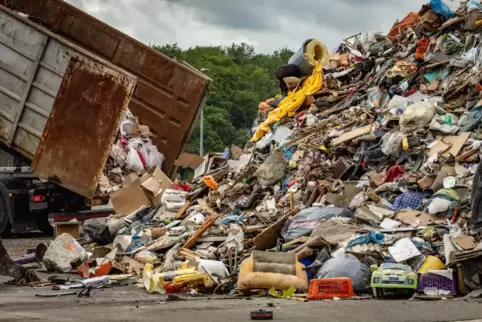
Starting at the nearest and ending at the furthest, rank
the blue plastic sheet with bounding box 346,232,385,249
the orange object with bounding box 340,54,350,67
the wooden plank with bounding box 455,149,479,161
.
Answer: the blue plastic sheet with bounding box 346,232,385,249 → the wooden plank with bounding box 455,149,479,161 → the orange object with bounding box 340,54,350,67

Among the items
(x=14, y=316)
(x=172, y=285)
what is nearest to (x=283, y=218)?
(x=172, y=285)

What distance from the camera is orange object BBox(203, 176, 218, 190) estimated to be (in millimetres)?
12469

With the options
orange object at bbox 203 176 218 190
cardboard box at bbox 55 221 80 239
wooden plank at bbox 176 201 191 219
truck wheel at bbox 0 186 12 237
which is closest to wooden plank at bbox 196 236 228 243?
wooden plank at bbox 176 201 191 219

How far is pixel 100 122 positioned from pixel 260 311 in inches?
226

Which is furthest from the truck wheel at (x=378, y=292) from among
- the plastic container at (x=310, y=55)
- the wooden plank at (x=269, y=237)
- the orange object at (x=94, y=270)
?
the plastic container at (x=310, y=55)

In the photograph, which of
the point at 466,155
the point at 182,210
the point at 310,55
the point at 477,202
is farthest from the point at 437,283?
the point at 310,55

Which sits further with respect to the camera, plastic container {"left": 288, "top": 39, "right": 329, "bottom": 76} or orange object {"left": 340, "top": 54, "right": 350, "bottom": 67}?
plastic container {"left": 288, "top": 39, "right": 329, "bottom": 76}

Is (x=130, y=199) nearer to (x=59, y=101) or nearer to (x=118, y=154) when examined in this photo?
(x=118, y=154)

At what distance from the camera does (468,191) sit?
9070mm

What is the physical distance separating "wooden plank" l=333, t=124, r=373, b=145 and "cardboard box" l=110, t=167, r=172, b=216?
266 cm

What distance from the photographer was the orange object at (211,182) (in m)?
12.5

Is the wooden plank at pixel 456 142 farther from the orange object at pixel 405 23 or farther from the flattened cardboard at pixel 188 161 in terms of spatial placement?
the flattened cardboard at pixel 188 161

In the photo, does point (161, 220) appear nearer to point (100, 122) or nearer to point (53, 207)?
point (100, 122)

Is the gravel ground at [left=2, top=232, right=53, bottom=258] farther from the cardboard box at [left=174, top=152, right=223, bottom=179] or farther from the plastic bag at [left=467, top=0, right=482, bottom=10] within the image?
the plastic bag at [left=467, top=0, right=482, bottom=10]
